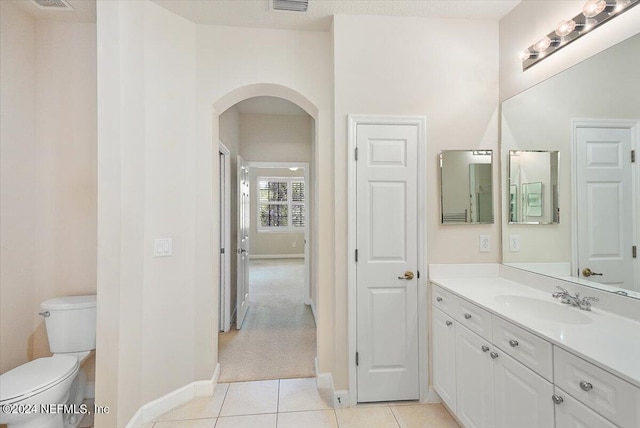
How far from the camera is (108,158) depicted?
5.68 ft

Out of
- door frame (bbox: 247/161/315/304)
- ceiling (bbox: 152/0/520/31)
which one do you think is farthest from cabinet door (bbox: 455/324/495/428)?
door frame (bbox: 247/161/315/304)

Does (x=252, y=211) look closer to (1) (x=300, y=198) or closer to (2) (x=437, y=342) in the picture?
(1) (x=300, y=198)

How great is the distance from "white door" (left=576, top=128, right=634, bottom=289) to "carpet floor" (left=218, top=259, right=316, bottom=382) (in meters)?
2.19

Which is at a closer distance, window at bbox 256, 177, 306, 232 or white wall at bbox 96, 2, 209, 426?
white wall at bbox 96, 2, 209, 426

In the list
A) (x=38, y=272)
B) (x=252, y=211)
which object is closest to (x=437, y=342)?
(x=38, y=272)

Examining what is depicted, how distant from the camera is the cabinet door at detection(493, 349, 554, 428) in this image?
4.00 feet

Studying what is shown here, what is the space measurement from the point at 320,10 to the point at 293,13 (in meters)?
0.21

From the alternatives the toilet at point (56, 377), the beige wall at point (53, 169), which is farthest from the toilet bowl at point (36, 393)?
the beige wall at point (53, 169)

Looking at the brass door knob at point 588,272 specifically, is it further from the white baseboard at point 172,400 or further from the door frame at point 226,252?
the door frame at point 226,252

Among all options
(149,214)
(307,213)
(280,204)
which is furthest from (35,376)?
(280,204)

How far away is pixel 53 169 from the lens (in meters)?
2.19

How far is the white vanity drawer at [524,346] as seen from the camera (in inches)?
47.6

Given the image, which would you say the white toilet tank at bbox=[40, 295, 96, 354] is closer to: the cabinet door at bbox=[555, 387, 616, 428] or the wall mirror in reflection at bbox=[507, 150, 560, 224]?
the cabinet door at bbox=[555, 387, 616, 428]

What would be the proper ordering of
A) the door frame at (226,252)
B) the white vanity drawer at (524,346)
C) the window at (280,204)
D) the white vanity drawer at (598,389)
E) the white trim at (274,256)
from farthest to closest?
the window at (280,204)
the white trim at (274,256)
the door frame at (226,252)
the white vanity drawer at (524,346)
the white vanity drawer at (598,389)
